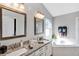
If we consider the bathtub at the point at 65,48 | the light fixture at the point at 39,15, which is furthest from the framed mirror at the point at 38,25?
the bathtub at the point at 65,48

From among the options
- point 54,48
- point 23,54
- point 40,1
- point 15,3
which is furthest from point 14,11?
point 54,48

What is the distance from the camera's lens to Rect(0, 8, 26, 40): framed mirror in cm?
178

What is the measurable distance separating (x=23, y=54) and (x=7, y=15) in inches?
25.4

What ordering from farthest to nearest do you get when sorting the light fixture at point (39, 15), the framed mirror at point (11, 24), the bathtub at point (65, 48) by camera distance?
the light fixture at point (39, 15), the bathtub at point (65, 48), the framed mirror at point (11, 24)

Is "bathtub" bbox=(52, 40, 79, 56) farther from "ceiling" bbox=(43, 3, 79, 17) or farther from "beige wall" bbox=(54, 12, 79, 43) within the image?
"ceiling" bbox=(43, 3, 79, 17)

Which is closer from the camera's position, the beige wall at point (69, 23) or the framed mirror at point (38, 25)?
the beige wall at point (69, 23)

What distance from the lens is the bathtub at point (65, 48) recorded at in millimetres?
1917

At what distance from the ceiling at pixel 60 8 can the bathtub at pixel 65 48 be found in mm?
493

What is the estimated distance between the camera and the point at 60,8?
2.00 meters

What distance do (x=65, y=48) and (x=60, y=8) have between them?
2.17 ft

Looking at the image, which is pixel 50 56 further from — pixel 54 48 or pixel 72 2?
pixel 72 2

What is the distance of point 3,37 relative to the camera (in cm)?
178

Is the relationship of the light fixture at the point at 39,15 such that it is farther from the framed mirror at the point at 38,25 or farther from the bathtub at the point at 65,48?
the bathtub at the point at 65,48

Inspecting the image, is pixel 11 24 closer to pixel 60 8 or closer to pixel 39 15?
pixel 39 15
